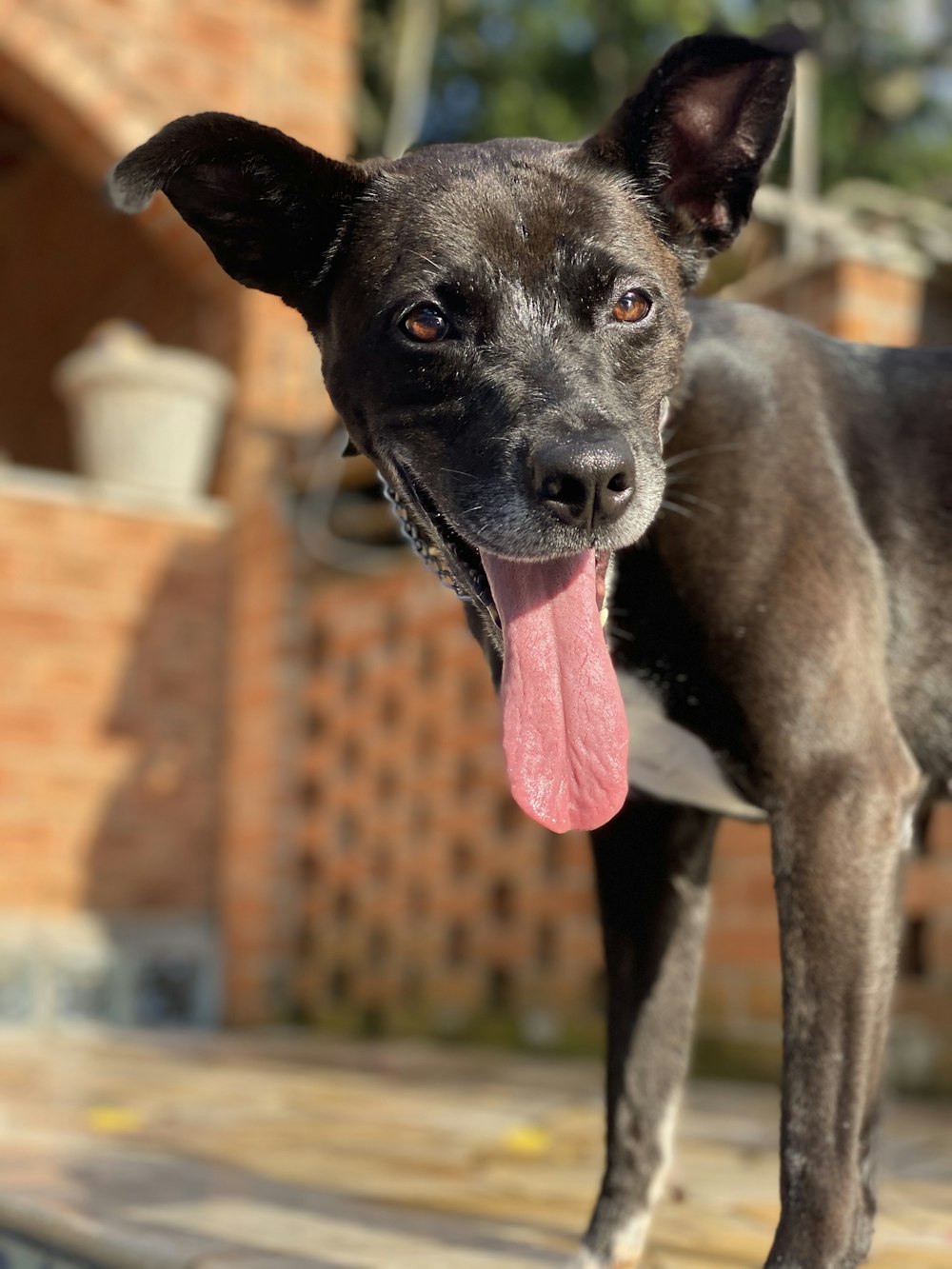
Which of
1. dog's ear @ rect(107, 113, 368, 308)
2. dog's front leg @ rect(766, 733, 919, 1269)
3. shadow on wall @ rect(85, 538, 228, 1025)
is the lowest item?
shadow on wall @ rect(85, 538, 228, 1025)

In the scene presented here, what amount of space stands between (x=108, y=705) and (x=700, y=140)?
4631 mm

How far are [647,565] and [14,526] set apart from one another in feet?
14.9

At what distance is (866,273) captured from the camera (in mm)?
4418

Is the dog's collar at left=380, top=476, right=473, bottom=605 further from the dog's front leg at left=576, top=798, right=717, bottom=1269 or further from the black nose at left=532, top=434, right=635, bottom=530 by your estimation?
the dog's front leg at left=576, top=798, right=717, bottom=1269

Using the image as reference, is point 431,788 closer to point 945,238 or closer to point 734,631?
point 945,238

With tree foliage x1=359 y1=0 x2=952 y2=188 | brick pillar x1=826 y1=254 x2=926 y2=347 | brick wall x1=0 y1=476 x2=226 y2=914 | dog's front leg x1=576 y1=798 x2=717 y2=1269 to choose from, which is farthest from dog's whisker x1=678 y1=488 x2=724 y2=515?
tree foliage x1=359 y1=0 x2=952 y2=188

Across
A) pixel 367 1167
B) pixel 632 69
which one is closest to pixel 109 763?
pixel 367 1167

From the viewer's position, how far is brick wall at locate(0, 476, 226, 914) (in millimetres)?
6016

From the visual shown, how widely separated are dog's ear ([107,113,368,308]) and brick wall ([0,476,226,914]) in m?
4.15

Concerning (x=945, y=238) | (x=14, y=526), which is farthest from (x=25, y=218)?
(x=945, y=238)

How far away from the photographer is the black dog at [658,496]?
6.15ft

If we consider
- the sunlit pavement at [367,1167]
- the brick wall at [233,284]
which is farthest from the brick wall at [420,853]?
the sunlit pavement at [367,1167]

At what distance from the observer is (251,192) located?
2.10 metres

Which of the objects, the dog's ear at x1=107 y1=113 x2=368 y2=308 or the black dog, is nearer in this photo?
the black dog
